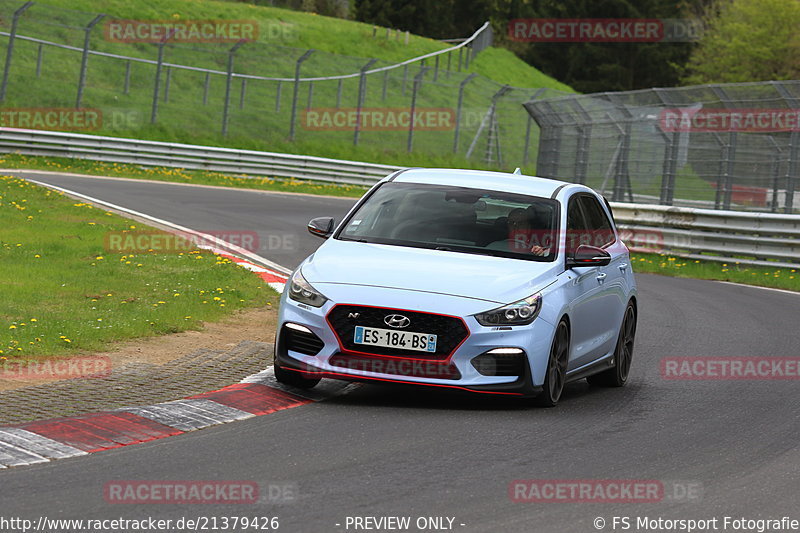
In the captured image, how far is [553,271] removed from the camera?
9125 millimetres

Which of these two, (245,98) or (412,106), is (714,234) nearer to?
(412,106)

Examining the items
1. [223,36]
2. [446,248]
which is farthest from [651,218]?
[223,36]

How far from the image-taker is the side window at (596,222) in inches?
412

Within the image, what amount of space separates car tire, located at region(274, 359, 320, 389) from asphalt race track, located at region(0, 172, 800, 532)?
0.31m

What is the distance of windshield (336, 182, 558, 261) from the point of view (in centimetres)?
944

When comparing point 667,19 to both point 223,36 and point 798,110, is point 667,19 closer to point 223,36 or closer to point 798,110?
point 223,36

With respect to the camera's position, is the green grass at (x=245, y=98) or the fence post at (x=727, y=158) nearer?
the fence post at (x=727, y=158)

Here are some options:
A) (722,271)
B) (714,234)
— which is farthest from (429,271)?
(714,234)

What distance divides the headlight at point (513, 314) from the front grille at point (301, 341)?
1.07 meters

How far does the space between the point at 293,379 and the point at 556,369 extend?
1.81 m
